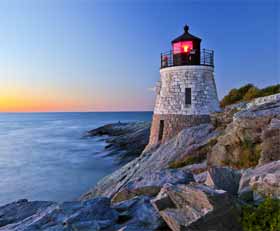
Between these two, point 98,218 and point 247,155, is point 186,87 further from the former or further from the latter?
point 98,218

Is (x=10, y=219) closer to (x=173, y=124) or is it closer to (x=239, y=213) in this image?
(x=239, y=213)

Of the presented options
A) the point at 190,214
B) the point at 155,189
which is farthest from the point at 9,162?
the point at 190,214

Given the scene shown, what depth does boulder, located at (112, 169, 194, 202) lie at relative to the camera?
5.32 meters

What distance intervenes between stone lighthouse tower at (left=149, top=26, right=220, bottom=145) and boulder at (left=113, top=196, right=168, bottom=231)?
10123mm

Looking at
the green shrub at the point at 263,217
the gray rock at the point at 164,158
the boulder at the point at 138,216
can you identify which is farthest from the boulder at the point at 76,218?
the gray rock at the point at 164,158

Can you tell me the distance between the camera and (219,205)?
329 cm

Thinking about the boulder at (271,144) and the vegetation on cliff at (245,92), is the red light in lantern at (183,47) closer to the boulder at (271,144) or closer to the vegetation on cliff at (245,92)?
the vegetation on cliff at (245,92)

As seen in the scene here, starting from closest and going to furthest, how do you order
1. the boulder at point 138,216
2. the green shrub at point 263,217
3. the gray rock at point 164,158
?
the green shrub at point 263,217 < the boulder at point 138,216 < the gray rock at point 164,158

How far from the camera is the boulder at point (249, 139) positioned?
23.1ft

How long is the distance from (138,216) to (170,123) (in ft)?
35.4

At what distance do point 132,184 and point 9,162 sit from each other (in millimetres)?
24438

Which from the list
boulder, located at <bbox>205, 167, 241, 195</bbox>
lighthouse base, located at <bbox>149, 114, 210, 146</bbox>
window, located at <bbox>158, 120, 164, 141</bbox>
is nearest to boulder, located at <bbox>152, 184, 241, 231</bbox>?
boulder, located at <bbox>205, 167, 241, 195</bbox>

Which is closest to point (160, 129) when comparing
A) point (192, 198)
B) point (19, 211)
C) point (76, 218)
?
point (19, 211)

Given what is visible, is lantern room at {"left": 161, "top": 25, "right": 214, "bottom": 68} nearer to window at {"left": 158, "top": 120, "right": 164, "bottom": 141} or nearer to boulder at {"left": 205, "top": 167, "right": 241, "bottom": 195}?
window at {"left": 158, "top": 120, "right": 164, "bottom": 141}
